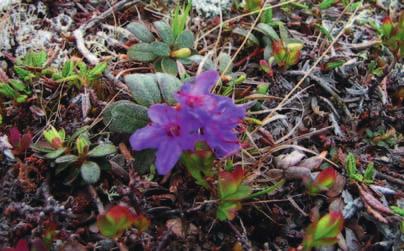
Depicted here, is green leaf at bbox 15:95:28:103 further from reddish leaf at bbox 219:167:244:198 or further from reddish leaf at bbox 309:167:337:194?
reddish leaf at bbox 309:167:337:194

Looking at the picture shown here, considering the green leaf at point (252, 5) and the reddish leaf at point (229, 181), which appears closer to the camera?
the reddish leaf at point (229, 181)

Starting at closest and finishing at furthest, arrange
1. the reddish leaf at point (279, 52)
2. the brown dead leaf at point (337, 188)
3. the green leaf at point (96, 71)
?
the brown dead leaf at point (337, 188) → the green leaf at point (96, 71) → the reddish leaf at point (279, 52)

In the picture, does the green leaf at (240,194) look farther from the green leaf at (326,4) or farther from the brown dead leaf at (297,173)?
the green leaf at (326,4)

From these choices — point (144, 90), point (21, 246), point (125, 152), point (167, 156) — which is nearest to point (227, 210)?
point (167, 156)

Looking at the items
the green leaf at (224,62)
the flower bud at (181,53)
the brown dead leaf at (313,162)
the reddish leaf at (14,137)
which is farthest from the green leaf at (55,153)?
the brown dead leaf at (313,162)

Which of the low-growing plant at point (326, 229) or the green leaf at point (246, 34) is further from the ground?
the green leaf at point (246, 34)

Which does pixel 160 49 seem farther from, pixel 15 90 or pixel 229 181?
pixel 229 181
